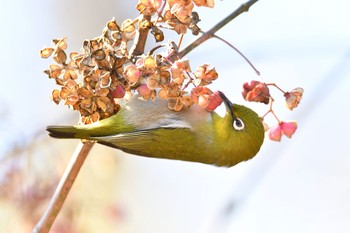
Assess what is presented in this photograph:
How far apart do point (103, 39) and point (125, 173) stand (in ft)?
20.5

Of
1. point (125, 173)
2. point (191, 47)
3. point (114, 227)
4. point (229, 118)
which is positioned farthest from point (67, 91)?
point (125, 173)

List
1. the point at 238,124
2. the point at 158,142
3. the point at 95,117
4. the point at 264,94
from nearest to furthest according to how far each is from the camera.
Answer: the point at 95,117 < the point at 264,94 < the point at 158,142 < the point at 238,124

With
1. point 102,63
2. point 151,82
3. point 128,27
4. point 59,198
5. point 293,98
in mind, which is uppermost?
point 128,27

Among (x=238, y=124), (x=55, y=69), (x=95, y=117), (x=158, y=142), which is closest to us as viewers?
(x=55, y=69)

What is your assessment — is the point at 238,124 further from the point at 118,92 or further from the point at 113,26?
the point at 113,26

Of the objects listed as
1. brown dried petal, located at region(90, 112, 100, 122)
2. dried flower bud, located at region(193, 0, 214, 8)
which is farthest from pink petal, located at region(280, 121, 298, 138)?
brown dried petal, located at region(90, 112, 100, 122)

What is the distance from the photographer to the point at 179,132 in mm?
4246

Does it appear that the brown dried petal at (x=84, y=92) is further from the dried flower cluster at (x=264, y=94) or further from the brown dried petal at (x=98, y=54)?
the dried flower cluster at (x=264, y=94)

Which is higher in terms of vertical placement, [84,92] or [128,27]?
[128,27]

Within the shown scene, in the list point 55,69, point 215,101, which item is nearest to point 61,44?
point 55,69

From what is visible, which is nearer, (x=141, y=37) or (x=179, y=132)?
(x=141, y=37)

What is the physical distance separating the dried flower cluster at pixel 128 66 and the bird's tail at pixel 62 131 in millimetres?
293

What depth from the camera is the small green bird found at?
3.92m

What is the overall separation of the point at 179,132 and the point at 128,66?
0.96 meters
